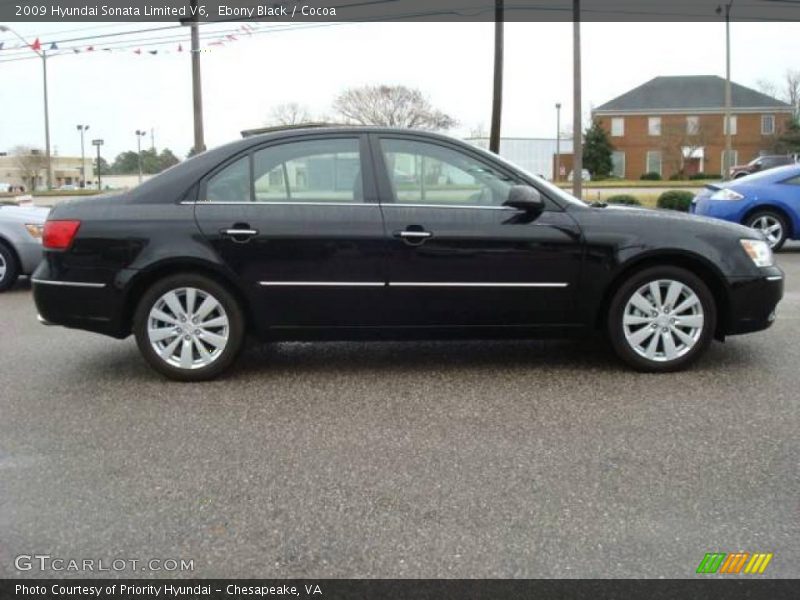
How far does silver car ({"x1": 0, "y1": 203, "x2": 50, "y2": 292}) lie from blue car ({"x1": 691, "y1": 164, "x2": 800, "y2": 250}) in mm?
9243

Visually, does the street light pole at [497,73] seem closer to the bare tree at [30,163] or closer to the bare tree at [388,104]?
the bare tree at [388,104]

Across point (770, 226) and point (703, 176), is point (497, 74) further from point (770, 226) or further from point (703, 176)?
point (703, 176)

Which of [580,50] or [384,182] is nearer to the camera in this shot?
[384,182]

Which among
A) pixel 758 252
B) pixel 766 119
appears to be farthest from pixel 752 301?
pixel 766 119

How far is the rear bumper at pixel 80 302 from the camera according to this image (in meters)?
5.02

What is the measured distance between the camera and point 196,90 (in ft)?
63.8

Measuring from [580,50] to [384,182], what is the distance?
16.7 metres

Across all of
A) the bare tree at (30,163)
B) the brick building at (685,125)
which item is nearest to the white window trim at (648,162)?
the brick building at (685,125)

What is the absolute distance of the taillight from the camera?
5.03 metres

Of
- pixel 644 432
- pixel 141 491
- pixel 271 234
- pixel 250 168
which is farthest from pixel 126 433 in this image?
pixel 644 432

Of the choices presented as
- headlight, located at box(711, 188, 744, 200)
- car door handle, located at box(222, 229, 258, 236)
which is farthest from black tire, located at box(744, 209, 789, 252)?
car door handle, located at box(222, 229, 258, 236)

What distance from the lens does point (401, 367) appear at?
5.51m

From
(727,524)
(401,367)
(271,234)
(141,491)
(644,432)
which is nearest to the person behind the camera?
(727,524)
